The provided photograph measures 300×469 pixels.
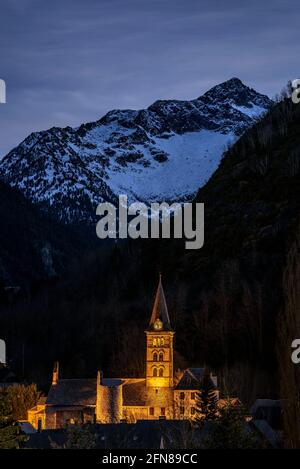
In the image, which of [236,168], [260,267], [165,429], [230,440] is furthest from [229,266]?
[230,440]

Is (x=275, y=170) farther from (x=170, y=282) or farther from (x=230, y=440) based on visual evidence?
(x=230, y=440)

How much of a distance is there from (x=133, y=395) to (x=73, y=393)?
5856 mm

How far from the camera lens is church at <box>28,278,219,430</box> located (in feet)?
306

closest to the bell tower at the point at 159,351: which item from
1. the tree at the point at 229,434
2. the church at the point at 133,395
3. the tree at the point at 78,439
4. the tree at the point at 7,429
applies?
the church at the point at 133,395

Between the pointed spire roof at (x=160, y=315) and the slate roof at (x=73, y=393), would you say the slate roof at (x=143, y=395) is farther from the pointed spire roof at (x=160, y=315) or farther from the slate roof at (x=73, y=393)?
the pointed spire roof at (x=160, y=315)

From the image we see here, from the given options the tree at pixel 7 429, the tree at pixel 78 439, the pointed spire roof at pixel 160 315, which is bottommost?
the tree at pixel 78 439

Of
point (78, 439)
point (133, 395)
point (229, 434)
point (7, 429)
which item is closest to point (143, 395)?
point (133, 395)

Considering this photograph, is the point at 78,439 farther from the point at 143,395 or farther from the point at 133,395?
the point at 143,395

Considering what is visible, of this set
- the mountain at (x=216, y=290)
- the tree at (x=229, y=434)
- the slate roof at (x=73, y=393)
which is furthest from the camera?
the mountain at (x=216, y=290)

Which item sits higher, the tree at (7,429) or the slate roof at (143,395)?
the slate roof at (143,395)

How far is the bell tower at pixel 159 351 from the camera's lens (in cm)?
10025

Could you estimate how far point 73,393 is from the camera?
9831 cm

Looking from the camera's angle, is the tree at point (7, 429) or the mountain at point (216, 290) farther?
the mountain at point (216, 290)

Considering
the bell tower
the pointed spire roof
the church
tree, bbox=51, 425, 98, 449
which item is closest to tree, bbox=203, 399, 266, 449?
tree, bbox=51, 425, 98, 449
